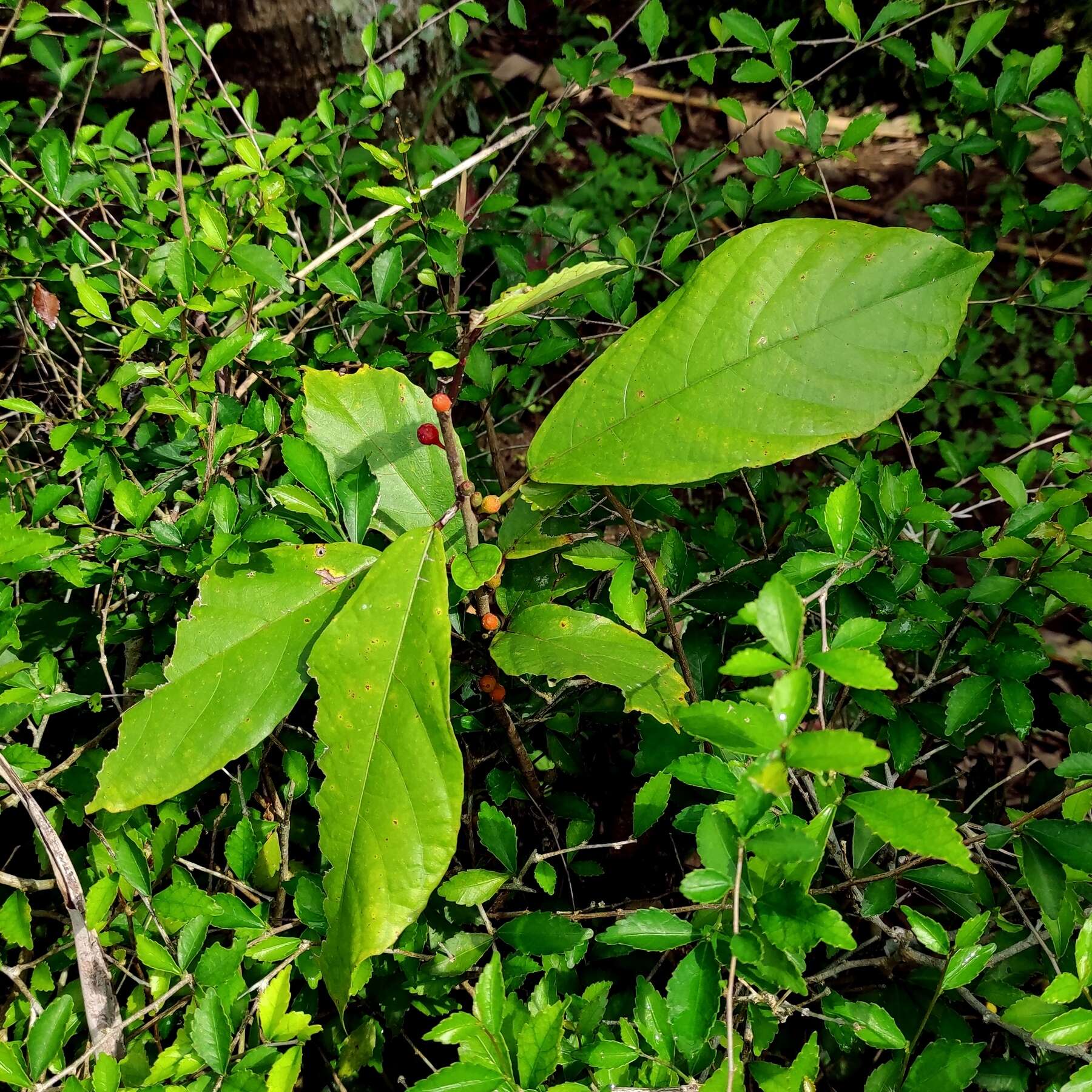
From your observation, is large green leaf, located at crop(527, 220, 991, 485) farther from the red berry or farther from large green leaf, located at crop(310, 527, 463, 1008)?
large green leaf, located at crop(310, 527, 463, 1008)

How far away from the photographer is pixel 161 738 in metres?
0.93

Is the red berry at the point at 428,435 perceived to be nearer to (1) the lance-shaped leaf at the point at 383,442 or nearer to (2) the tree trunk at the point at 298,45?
(1) the lance-shaped leaf at the point at 383,442

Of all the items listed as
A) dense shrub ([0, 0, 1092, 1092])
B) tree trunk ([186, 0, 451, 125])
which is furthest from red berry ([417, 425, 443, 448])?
tree trunk ([186, 0, 451, 125])

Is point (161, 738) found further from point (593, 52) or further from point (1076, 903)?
point (593, 52)

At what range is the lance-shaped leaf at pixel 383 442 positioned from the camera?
3.43ft

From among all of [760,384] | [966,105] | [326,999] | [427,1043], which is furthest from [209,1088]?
[966,105]

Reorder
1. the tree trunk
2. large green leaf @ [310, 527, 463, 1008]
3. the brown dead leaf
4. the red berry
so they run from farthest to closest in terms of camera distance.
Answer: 1. the tree trunk
2. the brown dead leaf
3. the red berry
4. large green leaf @ [310, 527, 463, 1008]

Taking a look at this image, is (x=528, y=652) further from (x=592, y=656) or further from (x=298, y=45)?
(x=298, y=45)

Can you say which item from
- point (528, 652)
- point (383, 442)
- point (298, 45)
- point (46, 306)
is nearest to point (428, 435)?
point (383, 442)

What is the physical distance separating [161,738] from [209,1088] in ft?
1.39

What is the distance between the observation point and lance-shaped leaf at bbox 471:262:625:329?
87 centimetres

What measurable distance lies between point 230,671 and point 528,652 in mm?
358

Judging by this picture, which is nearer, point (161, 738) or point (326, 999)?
point (161, 738)

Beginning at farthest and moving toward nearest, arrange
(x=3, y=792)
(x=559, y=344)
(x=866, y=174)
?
(x=866, y=174) < (x=559, y=344) < (x=3, y=792)
